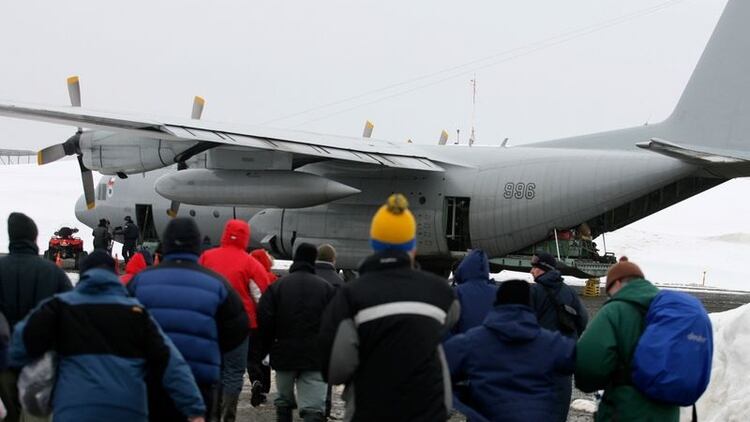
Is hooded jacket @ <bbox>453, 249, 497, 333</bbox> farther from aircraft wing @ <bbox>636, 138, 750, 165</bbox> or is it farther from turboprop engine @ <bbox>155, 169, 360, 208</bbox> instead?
turboprop engine @ <bbox>155, 169, 360, 208</bbox>

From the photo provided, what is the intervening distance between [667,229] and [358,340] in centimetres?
7000

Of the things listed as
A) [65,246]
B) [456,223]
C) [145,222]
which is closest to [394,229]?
[456,223]

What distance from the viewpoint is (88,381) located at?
4988 mm

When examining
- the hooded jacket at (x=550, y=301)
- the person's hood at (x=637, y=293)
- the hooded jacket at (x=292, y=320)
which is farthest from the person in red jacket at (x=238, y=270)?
the person's hood at (x=637, y=293)

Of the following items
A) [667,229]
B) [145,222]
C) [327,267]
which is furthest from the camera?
[667,229]

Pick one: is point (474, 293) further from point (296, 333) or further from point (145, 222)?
point (145, 222)

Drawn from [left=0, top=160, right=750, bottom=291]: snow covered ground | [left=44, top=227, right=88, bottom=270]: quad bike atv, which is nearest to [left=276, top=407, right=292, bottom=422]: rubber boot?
[left=44, top=227, right=88, bottom=270]: quad bike atv

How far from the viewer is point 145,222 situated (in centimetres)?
2416

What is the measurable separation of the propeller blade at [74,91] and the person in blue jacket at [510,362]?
16.9 meters

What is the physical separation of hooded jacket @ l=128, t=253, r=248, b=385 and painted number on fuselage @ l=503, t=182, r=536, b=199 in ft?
45.3

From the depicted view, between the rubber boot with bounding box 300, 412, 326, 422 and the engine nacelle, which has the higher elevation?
the engine nacelle

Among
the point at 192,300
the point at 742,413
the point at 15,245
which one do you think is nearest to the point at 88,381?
the point at 192,300

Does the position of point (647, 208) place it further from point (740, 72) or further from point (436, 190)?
point (436, 190)

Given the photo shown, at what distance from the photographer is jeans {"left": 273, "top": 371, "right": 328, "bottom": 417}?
7.89 metres
